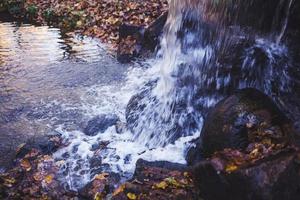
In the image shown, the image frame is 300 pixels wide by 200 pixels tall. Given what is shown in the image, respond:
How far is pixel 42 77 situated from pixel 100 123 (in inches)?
94.3

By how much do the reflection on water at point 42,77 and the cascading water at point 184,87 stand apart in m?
0.45

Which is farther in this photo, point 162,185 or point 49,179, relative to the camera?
point 49,179

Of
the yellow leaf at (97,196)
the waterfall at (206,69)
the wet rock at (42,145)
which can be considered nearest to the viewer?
the yellow leaf at (97,196)

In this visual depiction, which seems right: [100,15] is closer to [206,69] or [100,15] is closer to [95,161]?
[206,69]

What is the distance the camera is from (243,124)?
4480mm

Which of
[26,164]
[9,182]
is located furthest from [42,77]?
[9,182]

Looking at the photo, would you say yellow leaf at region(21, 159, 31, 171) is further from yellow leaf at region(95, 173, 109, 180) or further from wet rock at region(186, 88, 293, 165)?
wet rock at region(186, 88, 293, 165)

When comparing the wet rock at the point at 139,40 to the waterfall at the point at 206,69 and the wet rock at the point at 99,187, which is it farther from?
the wet rock at the point at 99,187

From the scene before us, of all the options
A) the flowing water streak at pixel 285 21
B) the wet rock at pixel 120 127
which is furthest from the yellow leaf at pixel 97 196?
the flowing water streak at pixel 285 21

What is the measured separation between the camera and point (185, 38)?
25.8 feet

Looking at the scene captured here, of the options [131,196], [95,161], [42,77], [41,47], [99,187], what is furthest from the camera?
[41,47]

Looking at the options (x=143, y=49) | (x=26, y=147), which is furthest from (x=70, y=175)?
(x=143, y=49)

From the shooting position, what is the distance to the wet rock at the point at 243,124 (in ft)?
14.3

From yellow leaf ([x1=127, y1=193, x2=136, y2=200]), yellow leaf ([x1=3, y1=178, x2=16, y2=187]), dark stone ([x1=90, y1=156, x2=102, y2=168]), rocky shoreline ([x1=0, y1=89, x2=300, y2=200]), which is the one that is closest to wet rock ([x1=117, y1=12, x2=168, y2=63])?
dark stone ([x1=90, y1=156, x2=102, y2=168])
